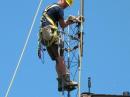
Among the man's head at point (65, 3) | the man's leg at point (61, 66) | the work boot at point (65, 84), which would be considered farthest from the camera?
the man's head at point (65, 3)

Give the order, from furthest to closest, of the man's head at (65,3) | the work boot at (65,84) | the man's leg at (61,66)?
the man's head at (65,3) → the man's leg at (61,66) → the work boot at (65,84)

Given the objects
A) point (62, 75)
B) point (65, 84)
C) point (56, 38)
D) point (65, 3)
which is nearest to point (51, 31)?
point (56, 38)

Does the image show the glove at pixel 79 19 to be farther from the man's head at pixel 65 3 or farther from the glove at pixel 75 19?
the man's head at pixel 65 3

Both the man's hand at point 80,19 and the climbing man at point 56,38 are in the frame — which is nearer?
the climbing man at point 56,38

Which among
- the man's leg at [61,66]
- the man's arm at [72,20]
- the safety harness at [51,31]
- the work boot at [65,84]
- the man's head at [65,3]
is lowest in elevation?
the work boot at [65,84]

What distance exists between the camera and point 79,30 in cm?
1884

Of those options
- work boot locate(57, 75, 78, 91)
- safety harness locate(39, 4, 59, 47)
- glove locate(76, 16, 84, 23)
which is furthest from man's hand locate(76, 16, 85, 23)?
work boot locate(57, 75, 78, 91)

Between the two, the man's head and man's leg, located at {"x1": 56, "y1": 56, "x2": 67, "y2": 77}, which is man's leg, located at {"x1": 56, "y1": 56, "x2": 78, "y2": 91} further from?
the man's head

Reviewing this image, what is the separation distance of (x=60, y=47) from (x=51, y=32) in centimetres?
42

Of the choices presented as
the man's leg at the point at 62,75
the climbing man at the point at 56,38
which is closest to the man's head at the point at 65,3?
the climbing man at the point at 56,38

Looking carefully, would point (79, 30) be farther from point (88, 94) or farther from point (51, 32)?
point (88, 94)

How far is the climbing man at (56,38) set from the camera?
18.5 meters

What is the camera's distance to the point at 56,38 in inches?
728

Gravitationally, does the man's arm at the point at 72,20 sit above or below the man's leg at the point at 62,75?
above
